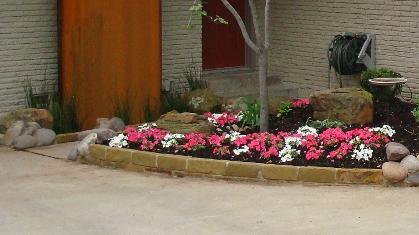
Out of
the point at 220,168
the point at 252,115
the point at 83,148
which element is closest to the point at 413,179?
the point at 220,168

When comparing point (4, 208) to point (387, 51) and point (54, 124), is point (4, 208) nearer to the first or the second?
point (54, 124)

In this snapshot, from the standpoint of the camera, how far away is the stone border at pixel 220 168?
11.7m

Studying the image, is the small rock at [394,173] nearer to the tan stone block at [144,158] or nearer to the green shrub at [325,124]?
the green shrub at [325,124]

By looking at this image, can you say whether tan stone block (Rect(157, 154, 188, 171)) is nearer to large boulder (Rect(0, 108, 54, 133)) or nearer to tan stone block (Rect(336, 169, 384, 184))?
tan stone block (Rect(336, 169, 384, 184))

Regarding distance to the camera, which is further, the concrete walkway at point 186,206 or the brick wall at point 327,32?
the brick wall at point 327,32

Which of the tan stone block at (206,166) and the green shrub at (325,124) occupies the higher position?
the green shrub at (325,124)

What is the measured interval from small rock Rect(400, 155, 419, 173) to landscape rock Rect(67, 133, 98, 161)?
12.6 ft

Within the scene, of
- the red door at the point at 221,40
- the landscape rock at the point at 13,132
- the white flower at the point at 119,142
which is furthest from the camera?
the red door at the point at 221,40

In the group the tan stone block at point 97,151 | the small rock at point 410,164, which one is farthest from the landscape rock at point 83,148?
the small rock at point 410,164

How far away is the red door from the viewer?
59.2ft

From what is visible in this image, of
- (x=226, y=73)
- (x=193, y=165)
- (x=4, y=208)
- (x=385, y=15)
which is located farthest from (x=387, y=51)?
(x=4, y=208)

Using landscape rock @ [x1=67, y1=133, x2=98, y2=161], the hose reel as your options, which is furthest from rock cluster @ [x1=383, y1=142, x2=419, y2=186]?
the hose reel

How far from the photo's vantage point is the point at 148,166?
12656 mm

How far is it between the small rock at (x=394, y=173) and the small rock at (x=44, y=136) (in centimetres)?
485
